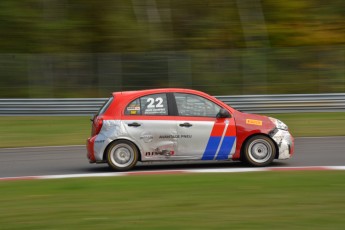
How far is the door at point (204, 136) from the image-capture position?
13.2 metres

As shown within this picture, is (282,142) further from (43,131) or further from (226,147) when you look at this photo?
(43,131)

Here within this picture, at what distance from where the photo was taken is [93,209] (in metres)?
9.03

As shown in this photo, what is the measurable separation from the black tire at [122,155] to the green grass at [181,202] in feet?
4.07

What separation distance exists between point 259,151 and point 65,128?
10.8 meters

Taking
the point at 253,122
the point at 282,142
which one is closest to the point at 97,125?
the point at 253,122

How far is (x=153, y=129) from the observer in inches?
521

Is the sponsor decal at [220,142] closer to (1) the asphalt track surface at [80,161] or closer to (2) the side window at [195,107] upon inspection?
(2) the side window at [195,107]

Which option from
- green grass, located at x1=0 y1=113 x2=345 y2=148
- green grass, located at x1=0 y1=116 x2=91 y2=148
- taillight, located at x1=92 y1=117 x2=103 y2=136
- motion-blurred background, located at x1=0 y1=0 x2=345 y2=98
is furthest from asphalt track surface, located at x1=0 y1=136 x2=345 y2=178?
motion-blurred background, located at x1=0 y1=0 x2=345 y2=98

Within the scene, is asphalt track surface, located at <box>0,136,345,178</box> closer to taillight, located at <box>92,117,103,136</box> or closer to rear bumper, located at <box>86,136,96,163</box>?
rear bumper, located at <box>86,136,96,163</box>

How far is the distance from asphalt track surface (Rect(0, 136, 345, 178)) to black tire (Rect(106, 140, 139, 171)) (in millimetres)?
361

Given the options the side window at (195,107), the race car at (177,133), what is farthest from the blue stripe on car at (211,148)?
the side window at (195,107)

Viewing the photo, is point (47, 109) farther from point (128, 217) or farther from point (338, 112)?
point (128, 217)

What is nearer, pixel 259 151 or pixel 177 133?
pixel 177 133

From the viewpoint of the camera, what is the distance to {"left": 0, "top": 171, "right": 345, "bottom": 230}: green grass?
26.8 ft
